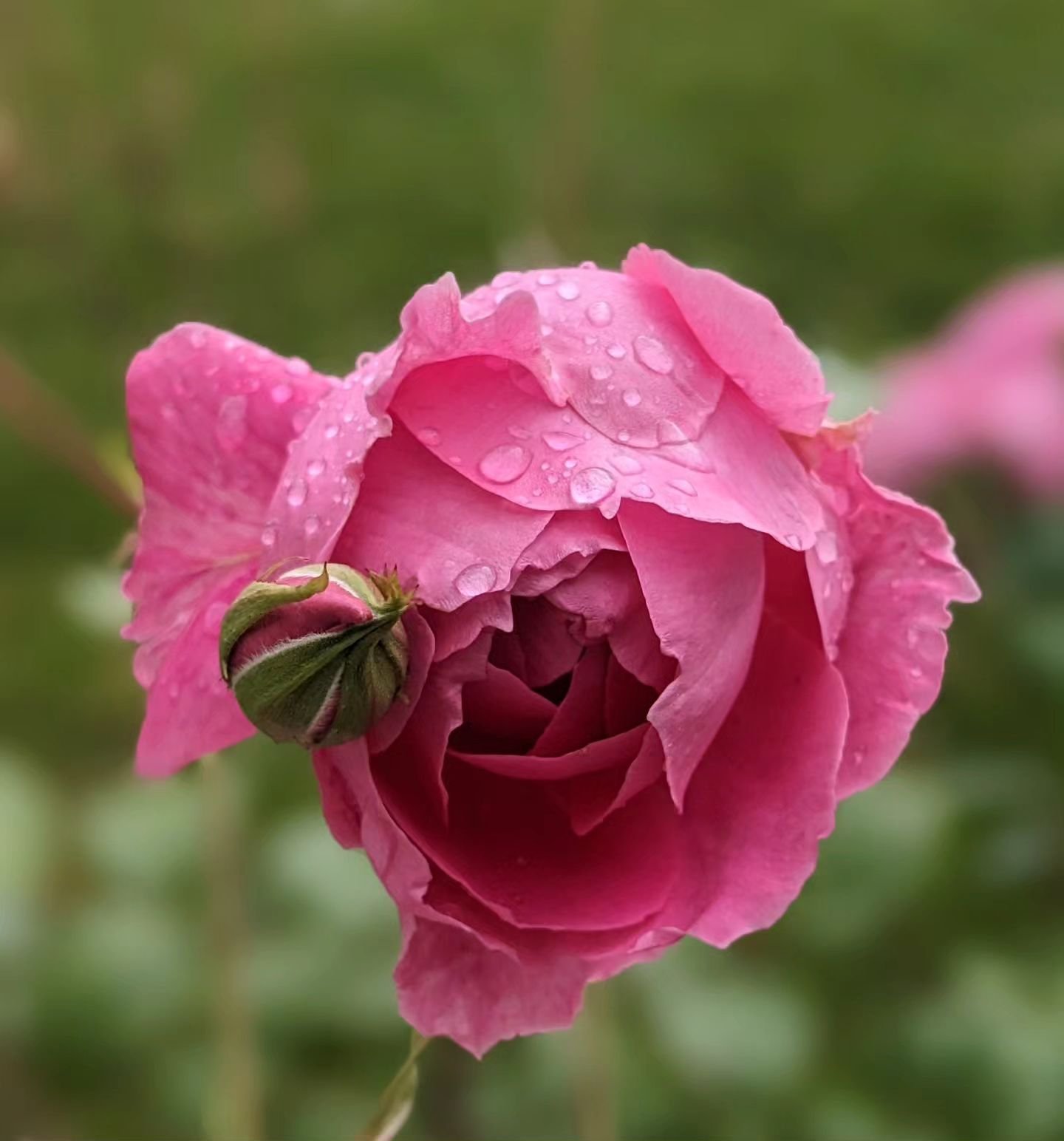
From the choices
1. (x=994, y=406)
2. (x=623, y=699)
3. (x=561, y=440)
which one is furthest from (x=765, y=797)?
(x=994, y=406)

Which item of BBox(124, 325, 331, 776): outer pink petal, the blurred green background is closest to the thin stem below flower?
the blurred green background

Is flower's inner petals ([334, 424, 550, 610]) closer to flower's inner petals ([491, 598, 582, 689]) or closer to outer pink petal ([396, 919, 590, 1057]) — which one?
flower's inner petals ([491, 598, 582, 689])

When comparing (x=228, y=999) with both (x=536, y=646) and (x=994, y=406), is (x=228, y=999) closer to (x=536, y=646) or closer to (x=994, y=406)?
(x=536, y=646)

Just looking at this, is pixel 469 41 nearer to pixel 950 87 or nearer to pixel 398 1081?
pixel 950 87

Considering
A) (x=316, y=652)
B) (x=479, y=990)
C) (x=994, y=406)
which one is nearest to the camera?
(x=316, y=652)

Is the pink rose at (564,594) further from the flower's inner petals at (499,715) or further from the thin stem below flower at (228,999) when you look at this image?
the thin stem below flower at (228,999)

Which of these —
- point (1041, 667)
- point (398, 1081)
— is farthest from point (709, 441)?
point (1041, 667)
